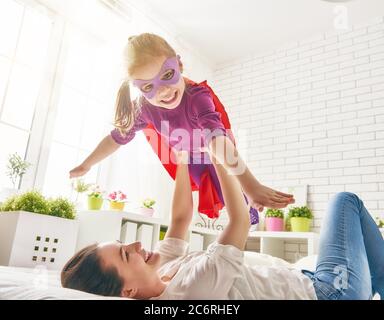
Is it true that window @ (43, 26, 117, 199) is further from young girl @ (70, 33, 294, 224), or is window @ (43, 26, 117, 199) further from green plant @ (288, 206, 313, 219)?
green plant @ (288, 206, 313, 219)

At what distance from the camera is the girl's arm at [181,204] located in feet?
4.02

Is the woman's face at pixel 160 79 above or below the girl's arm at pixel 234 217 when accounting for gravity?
above

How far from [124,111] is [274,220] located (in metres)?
2.02

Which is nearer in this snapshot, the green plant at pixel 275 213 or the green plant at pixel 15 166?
the green plant at pixel 15 166

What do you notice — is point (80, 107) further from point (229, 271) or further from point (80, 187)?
point (229, 271)

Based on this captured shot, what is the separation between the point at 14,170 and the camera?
6.88ft

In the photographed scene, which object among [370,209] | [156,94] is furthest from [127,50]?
[370,209]

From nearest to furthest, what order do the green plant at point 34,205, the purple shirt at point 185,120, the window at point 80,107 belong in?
1. the purple shirt at point 185,120
2. the green plant at point 34,205
3. the window at point 80,107

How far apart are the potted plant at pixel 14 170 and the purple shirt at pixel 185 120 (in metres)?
1.07

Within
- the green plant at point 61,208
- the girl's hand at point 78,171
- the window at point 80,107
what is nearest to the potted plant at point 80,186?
the window at point 80,107

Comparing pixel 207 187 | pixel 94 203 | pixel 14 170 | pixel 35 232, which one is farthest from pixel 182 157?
pixel 14 170

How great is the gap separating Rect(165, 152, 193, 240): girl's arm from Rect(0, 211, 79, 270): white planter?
726mm

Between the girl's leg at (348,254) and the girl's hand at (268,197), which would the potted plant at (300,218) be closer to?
the girl's leg at (348,254)
